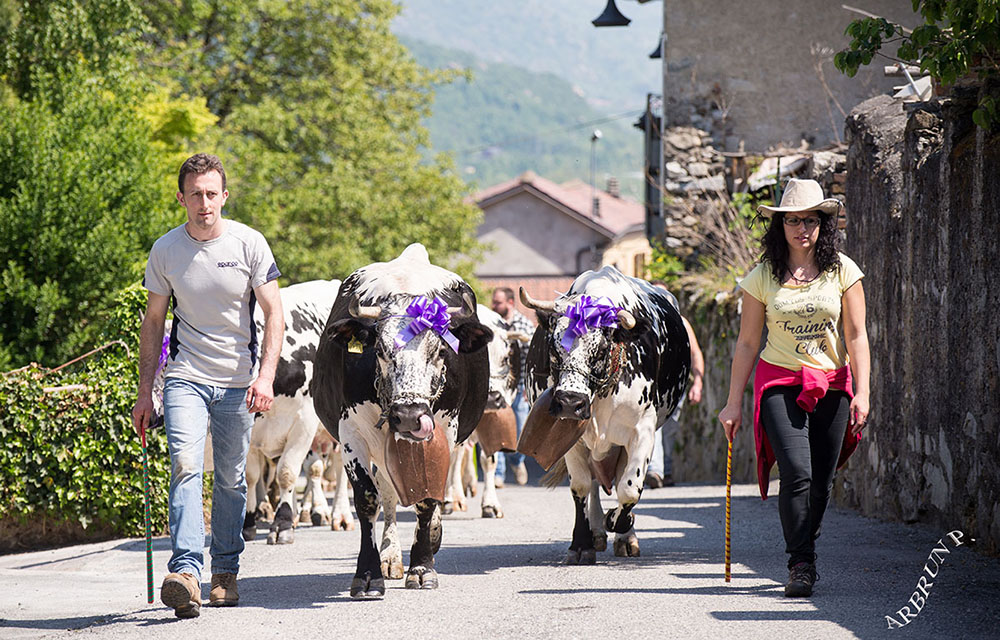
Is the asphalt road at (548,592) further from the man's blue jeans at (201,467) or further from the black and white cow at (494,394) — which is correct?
the black and white cow at (494,394)

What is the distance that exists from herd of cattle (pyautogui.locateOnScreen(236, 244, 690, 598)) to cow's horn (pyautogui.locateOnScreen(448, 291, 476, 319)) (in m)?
0.02

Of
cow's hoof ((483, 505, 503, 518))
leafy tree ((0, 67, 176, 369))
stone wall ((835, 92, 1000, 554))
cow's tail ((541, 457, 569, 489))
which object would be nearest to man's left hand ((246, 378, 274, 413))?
cow's tail ((541, 457, 569, 489))

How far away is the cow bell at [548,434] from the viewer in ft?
29.6

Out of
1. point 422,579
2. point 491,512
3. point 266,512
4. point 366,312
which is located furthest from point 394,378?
point 491,512

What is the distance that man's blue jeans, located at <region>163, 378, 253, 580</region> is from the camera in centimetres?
725

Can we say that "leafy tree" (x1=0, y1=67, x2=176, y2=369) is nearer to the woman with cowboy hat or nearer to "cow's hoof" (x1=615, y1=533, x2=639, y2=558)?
"cow's hoof" (x1=615, y1=533, x2=639, y2=558)

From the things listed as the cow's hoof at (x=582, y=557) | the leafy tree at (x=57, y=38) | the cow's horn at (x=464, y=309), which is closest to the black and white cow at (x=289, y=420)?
the cow's hoof at (x=582, y=557)

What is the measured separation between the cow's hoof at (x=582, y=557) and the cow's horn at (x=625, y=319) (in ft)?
5.05

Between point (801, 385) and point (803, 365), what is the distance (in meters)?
0.11

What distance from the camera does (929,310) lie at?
33.0 feet

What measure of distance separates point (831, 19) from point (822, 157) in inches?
302

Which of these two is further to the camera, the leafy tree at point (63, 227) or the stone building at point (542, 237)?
the stone building at point (542, 237)

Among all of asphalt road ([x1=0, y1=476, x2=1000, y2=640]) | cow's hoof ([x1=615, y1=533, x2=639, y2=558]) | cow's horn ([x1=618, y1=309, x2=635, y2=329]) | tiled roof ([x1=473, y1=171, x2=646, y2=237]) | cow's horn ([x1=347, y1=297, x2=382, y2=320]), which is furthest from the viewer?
tiled roof ([x1=473, y1=171, x2=646, y2=237])

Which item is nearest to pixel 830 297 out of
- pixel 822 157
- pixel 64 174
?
pixel 822 157
